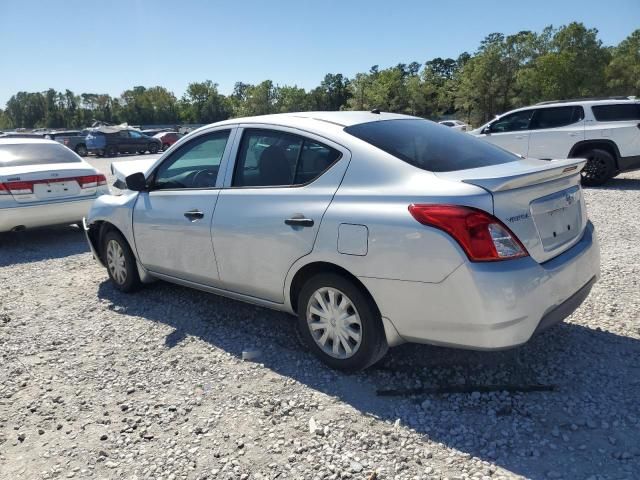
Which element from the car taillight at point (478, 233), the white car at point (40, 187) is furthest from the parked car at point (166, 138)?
the car taillight at point (478, 233)

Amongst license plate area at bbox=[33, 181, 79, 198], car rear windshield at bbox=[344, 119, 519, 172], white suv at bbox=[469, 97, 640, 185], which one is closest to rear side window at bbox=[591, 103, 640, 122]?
white suv at bbox=[469, 97, 640, 185]

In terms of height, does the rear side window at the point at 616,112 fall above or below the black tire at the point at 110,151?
below

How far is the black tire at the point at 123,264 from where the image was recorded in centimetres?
486

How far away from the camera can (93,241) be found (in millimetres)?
5352

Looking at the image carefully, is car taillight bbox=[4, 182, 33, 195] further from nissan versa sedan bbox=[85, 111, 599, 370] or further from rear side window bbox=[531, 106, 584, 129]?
rear side window bbox=[531, 106, 584, 129]

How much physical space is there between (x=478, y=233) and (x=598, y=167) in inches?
360

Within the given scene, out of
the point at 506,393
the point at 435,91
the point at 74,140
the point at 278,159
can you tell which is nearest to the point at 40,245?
the point at 278,159

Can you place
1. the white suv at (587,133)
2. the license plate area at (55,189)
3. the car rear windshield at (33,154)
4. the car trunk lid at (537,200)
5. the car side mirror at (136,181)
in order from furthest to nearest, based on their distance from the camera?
the white suv at (587,133)
the car rear windshield at (33,154)
the license plate area at (55,189)
the car side mirror at (136,181)
the car trunk lid at (537,200)

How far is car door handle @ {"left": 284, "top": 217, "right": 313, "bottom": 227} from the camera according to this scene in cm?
317

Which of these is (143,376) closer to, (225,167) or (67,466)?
(67,466)

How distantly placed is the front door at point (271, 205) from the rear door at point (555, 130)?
8.73 meters

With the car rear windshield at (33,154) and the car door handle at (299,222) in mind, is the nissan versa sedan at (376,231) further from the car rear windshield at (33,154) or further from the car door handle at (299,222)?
the car rear windshield at (33,154)

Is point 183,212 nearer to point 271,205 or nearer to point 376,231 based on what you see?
point 271,205

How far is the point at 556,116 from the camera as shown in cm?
1065
